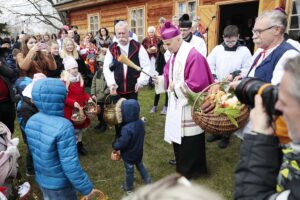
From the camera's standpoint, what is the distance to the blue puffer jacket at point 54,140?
237 cm

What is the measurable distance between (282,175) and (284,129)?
18 cm

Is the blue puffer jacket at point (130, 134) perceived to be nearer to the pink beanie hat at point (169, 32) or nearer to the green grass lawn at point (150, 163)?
the green grass lawn at point (150, 163)

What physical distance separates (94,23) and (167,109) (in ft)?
44.6

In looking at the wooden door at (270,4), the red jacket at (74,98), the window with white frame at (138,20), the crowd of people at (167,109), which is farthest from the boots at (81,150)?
the window with white frame at (138,20)

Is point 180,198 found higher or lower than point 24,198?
A: higher

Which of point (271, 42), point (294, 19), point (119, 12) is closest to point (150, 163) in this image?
point (271, 42)

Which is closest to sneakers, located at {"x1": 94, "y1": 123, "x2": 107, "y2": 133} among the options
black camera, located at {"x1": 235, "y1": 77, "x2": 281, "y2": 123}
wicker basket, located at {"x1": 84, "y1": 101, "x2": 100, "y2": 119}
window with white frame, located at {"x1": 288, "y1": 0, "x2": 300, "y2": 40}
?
Result: wicker basket, located at {"x1": 84, "y1": 101, "x2": 100, "y2": 119}

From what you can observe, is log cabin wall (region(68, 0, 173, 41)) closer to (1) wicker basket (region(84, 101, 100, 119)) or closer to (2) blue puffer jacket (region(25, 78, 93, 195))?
(1) wicker basket (region(84, 101, 100, 119))

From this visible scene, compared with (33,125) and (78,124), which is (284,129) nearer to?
(33,125)

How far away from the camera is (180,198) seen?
72cm

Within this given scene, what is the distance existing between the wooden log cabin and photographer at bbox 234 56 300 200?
6340mm

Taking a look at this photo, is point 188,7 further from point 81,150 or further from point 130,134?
point 130,134

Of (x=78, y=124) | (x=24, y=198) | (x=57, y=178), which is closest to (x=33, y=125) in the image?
(x=57, y=178)

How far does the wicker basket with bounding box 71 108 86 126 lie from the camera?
4.15 meters
